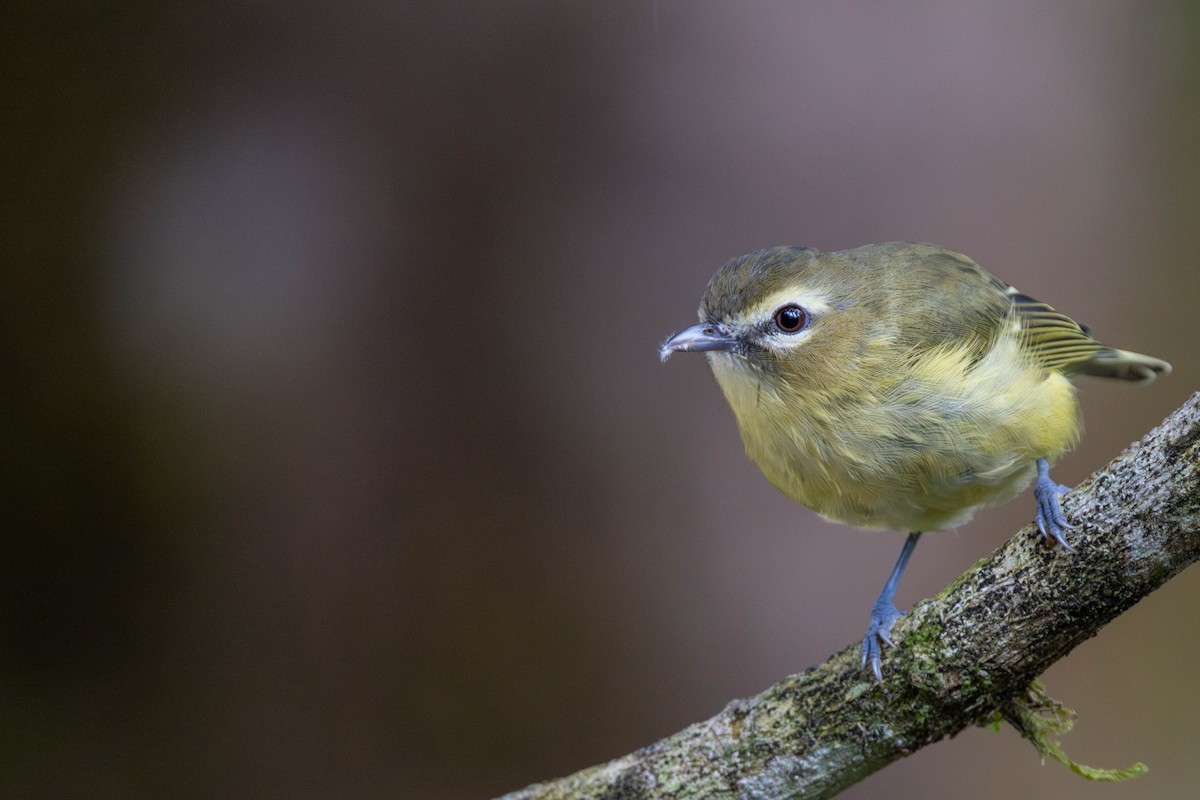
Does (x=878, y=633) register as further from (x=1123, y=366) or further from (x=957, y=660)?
(x=1123, y=366)

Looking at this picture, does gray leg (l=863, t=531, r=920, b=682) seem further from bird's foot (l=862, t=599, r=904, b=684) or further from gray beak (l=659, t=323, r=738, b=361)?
gray beak (l=659, t=323, r=738, b=361)

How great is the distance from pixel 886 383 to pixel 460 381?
103 inches

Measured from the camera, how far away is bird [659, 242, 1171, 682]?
253 centimetres

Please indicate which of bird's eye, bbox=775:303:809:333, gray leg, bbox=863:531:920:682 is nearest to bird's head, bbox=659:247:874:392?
bird's eye, bbox=775:303:809:333

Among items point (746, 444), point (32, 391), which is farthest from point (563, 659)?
point (32, 391)

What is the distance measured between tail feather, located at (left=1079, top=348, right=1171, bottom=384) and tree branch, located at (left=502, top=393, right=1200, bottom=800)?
3.73ft

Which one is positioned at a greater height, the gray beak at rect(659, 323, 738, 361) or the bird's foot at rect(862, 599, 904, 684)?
the gray beak at rect(659, 323, 738, 361)

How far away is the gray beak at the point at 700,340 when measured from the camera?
2732 millimetres

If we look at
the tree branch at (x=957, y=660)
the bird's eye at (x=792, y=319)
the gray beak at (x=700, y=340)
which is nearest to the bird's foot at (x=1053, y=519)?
the tree branch at (x=957, y=660)

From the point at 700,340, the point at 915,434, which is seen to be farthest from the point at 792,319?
the point at 915,434

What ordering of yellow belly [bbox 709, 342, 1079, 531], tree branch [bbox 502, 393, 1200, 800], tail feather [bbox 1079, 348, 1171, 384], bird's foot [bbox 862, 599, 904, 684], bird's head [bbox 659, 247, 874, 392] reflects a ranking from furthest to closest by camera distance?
tail feather [bbox 1079, 348, 1171, 384] < bird's head [bbox 659, 247, 874, 392] < yellow belly [bbox 709, 342, 1079, 531] < bird's foot [bbox 862, 599, 904, 684] < tree branch [bbox 502, 393, 1200, 800]

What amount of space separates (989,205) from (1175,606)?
90.4 inches

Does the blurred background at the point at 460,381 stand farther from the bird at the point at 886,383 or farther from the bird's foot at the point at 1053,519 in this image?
the bird's foot at the point at 1053,519

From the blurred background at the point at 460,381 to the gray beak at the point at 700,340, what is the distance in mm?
1890
